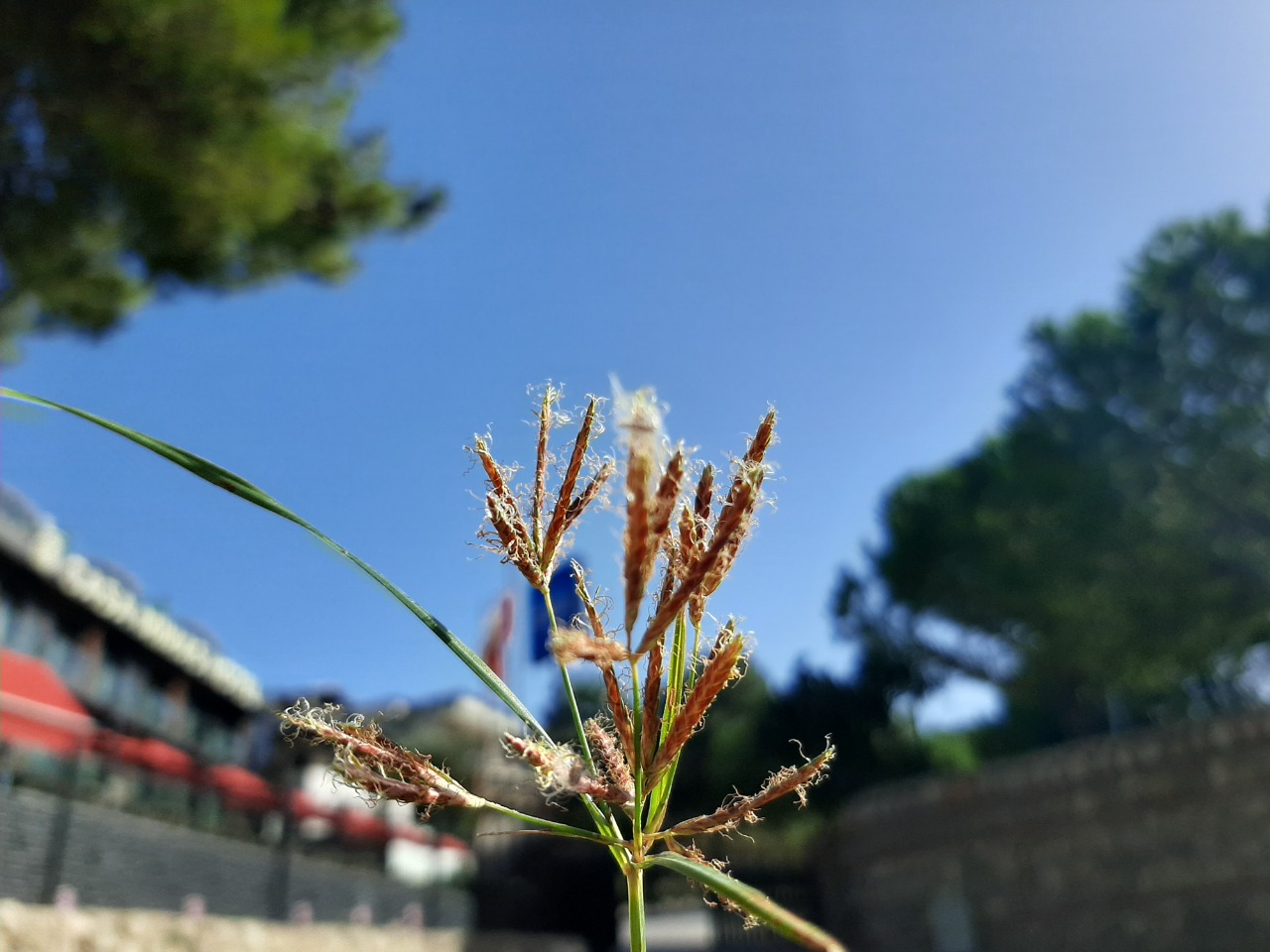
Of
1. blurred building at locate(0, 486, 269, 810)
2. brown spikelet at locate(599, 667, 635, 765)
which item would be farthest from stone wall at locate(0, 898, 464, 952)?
brown spikelet at locate(599, 667, 635, 765)

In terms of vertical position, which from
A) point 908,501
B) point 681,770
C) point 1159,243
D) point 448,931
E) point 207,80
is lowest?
point 448,931

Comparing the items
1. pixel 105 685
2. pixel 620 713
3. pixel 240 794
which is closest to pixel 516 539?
pixel 620 713

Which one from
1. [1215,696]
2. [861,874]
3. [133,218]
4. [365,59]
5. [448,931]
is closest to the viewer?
[133,218]

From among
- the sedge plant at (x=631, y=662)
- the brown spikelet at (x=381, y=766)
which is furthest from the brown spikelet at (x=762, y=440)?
the brown spikelet at (x=381, y=766)

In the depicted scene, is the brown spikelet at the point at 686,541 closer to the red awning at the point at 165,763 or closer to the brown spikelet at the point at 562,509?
the brown spikelet at the point at 562,509

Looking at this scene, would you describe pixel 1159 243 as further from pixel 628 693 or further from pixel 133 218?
pixel 628 693

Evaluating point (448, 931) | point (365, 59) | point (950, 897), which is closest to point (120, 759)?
point (448, 931)
